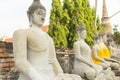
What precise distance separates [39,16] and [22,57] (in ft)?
1.28

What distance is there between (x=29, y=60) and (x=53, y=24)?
30.3ft

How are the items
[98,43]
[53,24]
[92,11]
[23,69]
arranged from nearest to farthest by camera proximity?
1. [23,69]
2. [98,43]
3. [53,24]
4. [92,11]

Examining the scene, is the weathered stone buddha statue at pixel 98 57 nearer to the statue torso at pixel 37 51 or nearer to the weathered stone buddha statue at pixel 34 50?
the weathered stone buddha statue at pixel 34 50

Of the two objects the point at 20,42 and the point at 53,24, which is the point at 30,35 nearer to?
the point at 20,42

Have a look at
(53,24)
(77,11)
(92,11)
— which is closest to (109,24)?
(92,11)

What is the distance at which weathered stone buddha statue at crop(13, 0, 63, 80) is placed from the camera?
2.46 meters

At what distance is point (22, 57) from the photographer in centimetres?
249

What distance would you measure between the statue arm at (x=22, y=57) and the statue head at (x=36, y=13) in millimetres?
161

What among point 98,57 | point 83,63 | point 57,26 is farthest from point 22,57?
point 57,26

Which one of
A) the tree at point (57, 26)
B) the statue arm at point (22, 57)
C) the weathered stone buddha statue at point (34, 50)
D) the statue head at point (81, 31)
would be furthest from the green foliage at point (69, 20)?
the statue arm at point (22, 57)

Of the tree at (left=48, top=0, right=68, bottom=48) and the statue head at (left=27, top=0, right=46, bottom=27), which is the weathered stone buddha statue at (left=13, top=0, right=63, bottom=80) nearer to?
the statue head at (left=27, top=0, right=46, bottom=27)

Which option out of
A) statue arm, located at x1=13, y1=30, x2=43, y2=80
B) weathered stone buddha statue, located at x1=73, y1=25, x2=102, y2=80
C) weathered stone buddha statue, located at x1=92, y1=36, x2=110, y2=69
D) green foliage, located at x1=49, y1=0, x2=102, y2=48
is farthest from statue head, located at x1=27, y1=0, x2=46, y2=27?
green foliage, located at x1=49, y1=0, x2=102, y2=48

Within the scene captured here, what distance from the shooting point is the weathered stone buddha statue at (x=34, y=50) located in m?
2.46

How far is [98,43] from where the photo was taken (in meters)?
5.48
